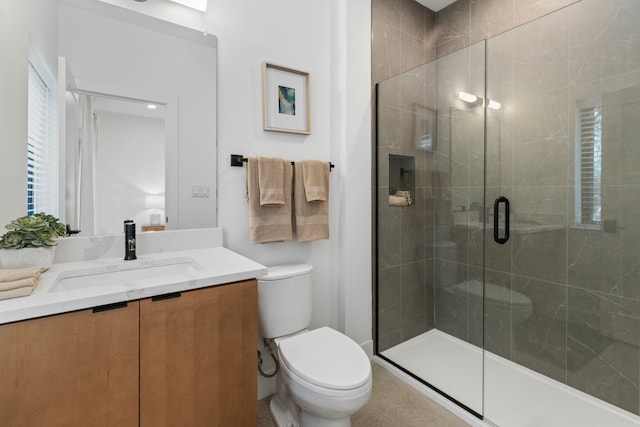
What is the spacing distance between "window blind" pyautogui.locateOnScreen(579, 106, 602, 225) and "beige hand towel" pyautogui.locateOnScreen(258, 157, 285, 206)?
164cm

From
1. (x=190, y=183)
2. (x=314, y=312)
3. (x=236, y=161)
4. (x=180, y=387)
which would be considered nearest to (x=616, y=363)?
(x=314, y=312)

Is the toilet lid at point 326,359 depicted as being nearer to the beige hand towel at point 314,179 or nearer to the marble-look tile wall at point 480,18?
the beige hand towel at point 314,179

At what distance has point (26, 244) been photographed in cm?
104

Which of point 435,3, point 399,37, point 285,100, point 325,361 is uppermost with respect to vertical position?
point 435,3

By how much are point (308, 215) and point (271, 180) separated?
31cm

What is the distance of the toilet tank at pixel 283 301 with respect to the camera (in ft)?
4.99

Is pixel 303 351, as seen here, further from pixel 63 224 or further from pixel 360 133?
pixel 360 133

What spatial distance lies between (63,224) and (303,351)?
116cm

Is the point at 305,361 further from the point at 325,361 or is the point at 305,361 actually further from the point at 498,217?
the point at 498,217

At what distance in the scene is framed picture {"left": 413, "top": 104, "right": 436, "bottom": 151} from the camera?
217 centimetres

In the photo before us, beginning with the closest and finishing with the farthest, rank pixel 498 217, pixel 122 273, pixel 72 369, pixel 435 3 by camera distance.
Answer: pixel 72 369 → pixel 122 273 → pixel 498 217 → pixel 435 3

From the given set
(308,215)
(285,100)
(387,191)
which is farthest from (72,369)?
(387,191)

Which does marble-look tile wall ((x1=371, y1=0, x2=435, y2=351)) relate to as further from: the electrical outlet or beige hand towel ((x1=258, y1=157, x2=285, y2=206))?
the electrical outlet

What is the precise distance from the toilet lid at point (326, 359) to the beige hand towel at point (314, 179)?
745 millimetres
